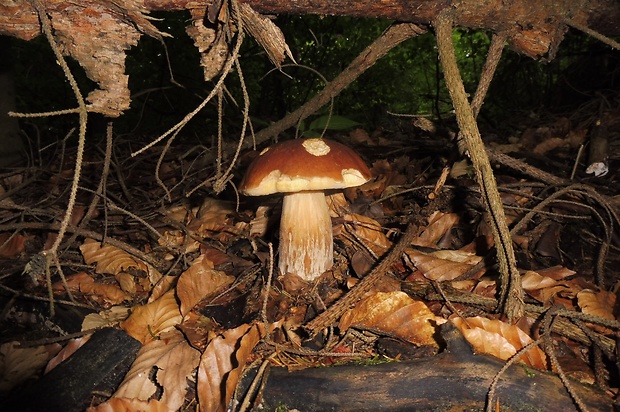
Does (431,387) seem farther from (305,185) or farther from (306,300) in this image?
(305,185)

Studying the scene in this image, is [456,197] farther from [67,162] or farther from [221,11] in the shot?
[67,162]

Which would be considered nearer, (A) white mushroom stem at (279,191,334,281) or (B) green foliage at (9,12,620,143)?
(A) white mushroom stem at (279,191,334,281)

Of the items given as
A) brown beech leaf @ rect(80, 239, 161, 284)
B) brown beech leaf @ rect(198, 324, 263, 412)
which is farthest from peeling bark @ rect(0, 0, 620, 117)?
brown beech leaf @ rect(80, 239, 161, 284)

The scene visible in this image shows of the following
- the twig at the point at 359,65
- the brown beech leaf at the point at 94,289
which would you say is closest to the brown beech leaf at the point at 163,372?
the brown beech leaf at the point at 94,289

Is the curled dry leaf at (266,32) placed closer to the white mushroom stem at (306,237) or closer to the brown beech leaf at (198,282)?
the white mushroom stem at (306,237)

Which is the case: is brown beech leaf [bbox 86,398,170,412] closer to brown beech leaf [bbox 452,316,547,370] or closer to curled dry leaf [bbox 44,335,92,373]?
curled dry leaf [bbox 44,335,92,373]

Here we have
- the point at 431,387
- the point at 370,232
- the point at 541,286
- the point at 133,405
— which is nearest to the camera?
the point at 431,387

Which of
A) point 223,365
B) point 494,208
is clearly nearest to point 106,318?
point 223,365
